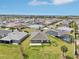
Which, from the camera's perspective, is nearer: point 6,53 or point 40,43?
point 6,53

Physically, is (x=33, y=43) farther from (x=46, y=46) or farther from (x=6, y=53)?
(x=6, y=53)

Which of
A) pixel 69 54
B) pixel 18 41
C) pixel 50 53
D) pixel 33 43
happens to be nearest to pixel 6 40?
pixel 18 41

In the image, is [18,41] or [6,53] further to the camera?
[18,41]

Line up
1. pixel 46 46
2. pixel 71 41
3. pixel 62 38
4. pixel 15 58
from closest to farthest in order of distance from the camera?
pixel 15 58, pixel 46 46, pixel 71 41, pixel 62 38

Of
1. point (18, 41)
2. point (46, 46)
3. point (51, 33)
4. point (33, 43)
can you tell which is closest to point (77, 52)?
point (46, 46)

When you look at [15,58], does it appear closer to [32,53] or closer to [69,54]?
[32,53]

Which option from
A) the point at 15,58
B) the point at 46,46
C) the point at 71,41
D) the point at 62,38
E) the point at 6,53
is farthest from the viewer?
the point at 62,38

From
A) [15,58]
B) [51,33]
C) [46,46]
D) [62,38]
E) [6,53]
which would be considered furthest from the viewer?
[51,33]

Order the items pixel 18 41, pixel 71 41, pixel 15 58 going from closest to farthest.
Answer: pixel 15 58, pixel 18 41, pixel 71 41
